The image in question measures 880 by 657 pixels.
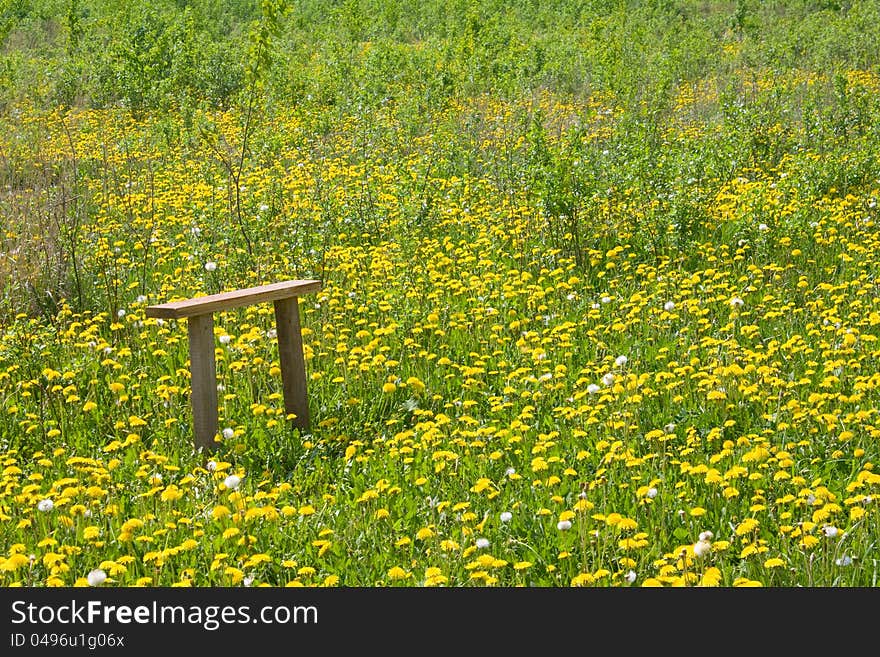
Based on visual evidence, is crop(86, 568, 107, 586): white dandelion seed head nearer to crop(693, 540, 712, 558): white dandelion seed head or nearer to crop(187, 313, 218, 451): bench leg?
crop(187, 313, 218, 451): bench leg

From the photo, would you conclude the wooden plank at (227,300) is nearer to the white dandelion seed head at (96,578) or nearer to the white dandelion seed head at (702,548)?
the white dandelion seed head at (96,578)

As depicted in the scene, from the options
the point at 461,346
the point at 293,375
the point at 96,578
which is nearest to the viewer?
the point at 96,578

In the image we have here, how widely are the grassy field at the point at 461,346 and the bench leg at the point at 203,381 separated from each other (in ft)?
0.36

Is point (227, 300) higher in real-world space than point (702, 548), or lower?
higher

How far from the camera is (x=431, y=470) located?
15.6 feet

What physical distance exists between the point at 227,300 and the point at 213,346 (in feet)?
0.78

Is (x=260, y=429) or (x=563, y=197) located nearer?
(x=260, y=429)

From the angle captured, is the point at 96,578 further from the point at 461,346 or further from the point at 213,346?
the point at 461,346

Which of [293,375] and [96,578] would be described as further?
[293,375]

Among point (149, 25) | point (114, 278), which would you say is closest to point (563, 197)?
point (114, 278)

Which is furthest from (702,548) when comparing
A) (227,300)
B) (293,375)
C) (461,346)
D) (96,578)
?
(461,346)

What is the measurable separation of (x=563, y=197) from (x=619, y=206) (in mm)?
804

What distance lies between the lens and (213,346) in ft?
16.7

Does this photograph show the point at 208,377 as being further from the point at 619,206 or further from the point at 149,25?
the point at 149,25
